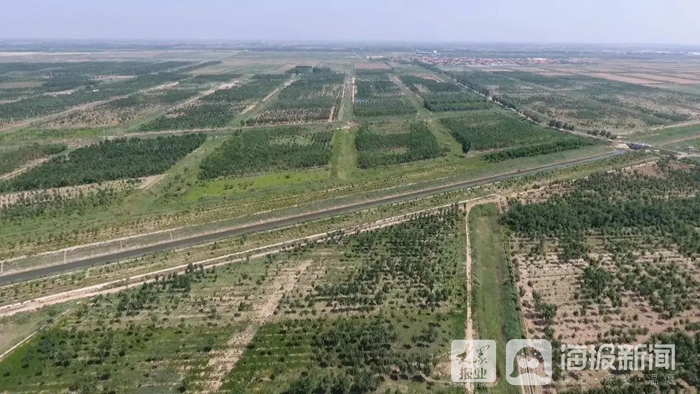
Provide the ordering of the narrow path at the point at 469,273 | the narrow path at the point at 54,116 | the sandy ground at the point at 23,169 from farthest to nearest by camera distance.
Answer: the narrow path at the point at 54,116 < the sandy ground at the point at 23,169 < the narrow path at the point at 469,273

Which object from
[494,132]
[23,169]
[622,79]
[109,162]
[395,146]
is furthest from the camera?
[622,79]

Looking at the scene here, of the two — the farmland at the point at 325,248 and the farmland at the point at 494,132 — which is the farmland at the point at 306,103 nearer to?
the farmland at the point at 325,248

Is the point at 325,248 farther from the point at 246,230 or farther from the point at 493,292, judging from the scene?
the point at 493,292

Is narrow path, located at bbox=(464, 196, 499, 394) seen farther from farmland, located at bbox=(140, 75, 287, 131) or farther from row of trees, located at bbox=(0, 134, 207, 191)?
farmland, located at bbox=(140, 75, 287, 131)

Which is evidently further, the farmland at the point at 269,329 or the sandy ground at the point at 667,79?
the sandy ground at the point at 667,79

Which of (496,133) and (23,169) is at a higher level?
(496,133)

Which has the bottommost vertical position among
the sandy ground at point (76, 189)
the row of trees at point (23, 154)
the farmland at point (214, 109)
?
the sandy ground at point (76, 189)

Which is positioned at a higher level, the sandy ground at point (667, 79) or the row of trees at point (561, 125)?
the sandy ground at point (667, 79)

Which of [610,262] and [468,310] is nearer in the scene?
[468,310]

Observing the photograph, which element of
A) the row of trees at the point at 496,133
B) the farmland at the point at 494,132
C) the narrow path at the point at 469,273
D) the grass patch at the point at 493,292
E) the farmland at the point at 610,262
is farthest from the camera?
the row of trees at the point at 496,133

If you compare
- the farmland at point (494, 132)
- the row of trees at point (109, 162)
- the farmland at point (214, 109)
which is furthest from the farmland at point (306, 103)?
the farmland at point (494, 132)

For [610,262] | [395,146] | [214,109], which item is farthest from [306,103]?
[610,262]

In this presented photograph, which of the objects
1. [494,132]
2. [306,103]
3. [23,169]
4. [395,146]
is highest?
[306,103]

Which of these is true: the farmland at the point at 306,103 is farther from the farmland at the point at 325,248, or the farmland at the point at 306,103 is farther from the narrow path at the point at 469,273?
the narrow path at the point at 469,273
